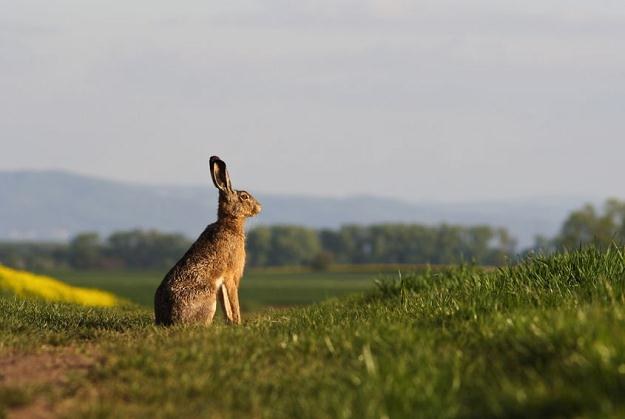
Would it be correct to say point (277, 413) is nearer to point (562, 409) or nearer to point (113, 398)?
point (113, 398)

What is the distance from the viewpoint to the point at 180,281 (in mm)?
12312

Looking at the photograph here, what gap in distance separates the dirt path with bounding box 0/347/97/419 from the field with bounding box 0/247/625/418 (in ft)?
0.06

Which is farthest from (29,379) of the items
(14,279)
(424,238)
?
(424,238)

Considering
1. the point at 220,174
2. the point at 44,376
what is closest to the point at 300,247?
the point at 220,174

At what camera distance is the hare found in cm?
1230

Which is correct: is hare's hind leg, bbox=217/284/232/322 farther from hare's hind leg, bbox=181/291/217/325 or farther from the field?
the field

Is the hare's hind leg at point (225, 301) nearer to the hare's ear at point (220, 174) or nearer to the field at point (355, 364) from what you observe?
the field at point (355, 364)

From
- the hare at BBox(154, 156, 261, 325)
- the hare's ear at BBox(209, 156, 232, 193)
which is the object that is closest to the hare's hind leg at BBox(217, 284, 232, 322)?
the hare at BBox(154, 156, 261, 325)

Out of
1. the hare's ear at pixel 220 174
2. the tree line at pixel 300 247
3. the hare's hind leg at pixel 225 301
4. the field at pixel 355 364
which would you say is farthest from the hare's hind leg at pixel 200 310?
the tree line at pixel 300 247

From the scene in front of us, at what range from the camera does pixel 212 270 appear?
41.2ft

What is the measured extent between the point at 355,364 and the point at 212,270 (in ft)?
14.4

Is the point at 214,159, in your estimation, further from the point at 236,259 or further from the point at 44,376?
the point at 44,376

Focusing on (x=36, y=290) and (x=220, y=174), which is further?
(x=36, y=290)

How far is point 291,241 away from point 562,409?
439 ft
